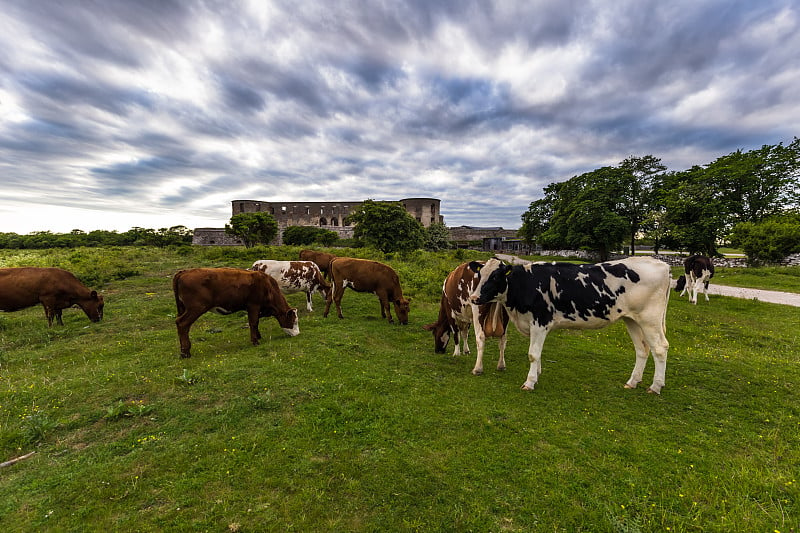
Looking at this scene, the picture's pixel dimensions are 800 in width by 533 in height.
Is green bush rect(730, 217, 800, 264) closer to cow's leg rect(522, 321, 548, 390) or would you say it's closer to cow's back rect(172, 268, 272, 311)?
cow's leg rect(522, 321, 548, 390)

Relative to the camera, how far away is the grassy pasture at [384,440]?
2773mm

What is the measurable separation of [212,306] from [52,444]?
10.8 feet

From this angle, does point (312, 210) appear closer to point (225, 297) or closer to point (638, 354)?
point (225, 297)

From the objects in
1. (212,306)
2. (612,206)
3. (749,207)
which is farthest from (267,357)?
(749,207)

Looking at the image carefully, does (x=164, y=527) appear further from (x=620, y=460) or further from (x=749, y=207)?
(x=749, y=207)

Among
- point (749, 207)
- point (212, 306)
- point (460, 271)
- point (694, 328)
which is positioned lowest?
point (694, 328)

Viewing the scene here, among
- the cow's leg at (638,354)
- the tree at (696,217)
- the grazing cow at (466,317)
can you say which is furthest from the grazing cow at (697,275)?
the tree at (696,217)

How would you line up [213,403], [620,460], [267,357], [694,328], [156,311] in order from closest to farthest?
[620,460]
[213,403]
[267,357]
[694,328]
[156,311]

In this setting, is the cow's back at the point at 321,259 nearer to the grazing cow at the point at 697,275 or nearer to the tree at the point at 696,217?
the grazing cow at the point at 697,275

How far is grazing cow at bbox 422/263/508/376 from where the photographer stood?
20.5ft

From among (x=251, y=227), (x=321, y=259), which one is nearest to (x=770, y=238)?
(x=321, y=259)

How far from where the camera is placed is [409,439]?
3.88 m

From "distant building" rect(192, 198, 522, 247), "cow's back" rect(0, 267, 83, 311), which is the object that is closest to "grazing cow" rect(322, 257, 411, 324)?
"cow's back" rect(0, 267, 83, 311)

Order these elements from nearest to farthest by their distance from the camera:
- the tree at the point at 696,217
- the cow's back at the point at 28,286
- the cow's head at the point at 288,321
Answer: the cow's head at the point at 288,321 → the cow's back at the point at 28,286 → the tree at the point at 696,217
